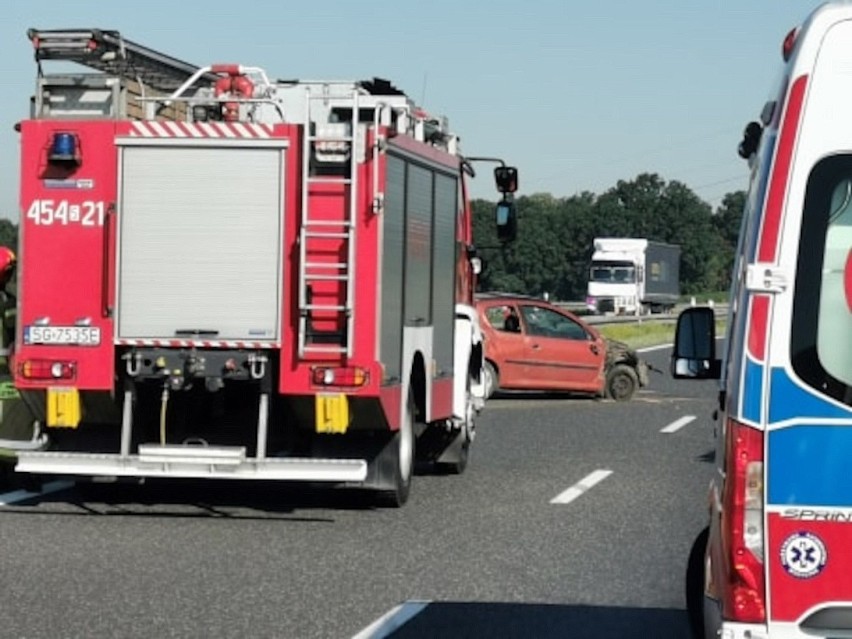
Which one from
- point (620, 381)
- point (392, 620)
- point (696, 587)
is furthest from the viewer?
point (620, 381)

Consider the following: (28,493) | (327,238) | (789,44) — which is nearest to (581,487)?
(327,238)

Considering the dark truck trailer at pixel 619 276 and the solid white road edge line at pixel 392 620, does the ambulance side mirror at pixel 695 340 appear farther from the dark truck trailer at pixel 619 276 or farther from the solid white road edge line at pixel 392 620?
the dark truck trailer at pixel 619 276

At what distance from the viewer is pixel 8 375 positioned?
15602mm

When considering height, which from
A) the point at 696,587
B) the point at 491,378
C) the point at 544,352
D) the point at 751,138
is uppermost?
the point at 751,138

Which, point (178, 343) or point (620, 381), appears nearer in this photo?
point (178, 343)

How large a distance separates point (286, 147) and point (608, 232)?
148551 mm

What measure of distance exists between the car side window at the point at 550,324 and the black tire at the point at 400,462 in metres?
12.9

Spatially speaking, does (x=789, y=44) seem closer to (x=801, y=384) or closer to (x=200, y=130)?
(x=801, y=384)

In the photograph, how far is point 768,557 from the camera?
18.9ft

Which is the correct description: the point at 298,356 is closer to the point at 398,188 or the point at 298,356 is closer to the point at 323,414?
the point at 323,414

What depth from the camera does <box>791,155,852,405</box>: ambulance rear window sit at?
18.9ft

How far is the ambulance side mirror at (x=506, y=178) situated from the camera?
18.8m

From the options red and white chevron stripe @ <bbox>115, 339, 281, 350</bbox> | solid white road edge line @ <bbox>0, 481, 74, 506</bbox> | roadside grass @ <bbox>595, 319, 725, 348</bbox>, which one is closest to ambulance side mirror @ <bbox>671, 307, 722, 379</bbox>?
red and white chevron stripe @ <bbox>115, 339, 281, 350</bbox>

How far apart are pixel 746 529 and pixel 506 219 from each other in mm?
13255
